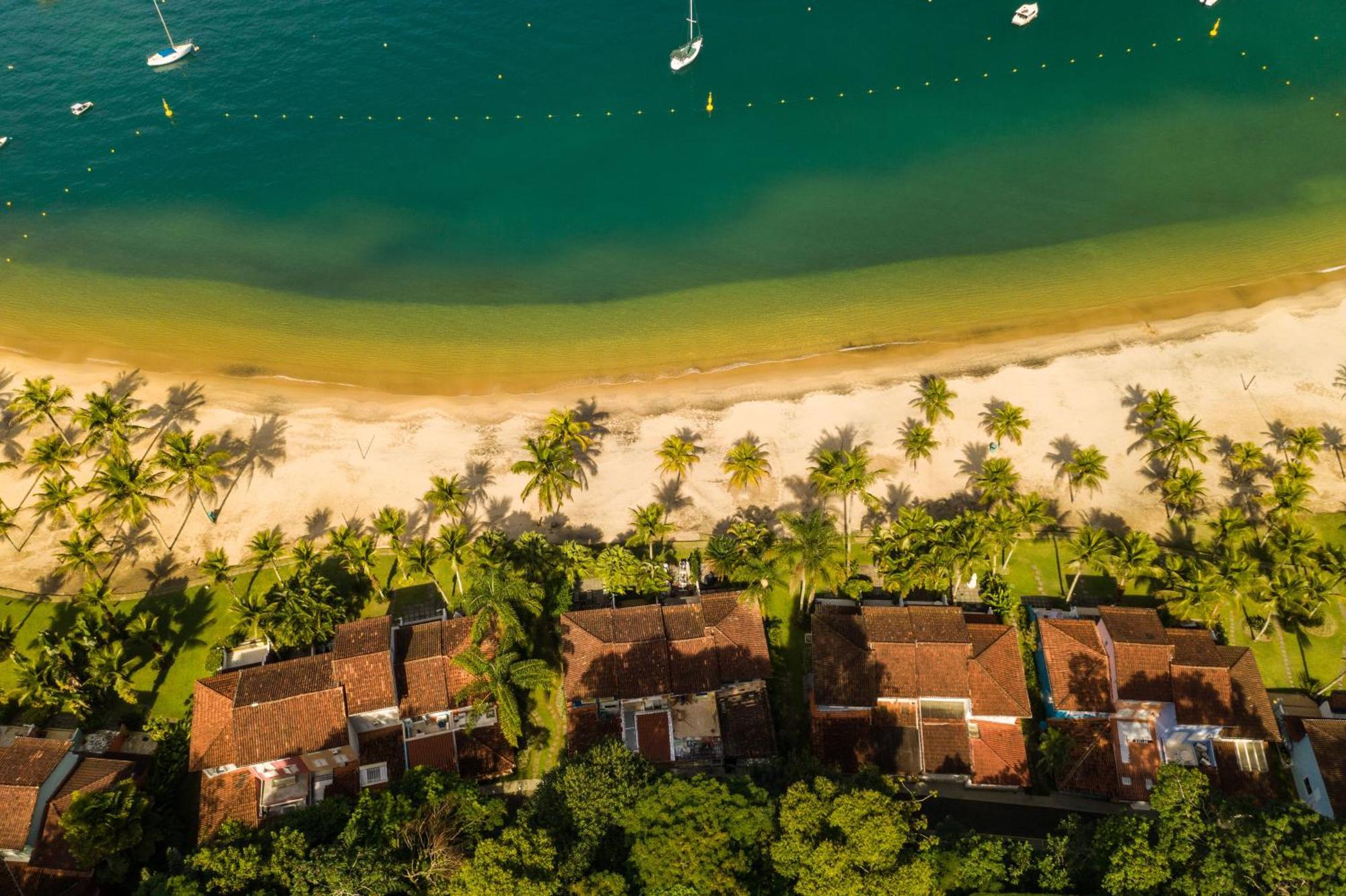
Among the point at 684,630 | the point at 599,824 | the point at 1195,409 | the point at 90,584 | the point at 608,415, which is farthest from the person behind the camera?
the point at 608,415

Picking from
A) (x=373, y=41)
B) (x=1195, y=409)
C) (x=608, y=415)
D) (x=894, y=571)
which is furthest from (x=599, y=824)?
(x=373, y=41)

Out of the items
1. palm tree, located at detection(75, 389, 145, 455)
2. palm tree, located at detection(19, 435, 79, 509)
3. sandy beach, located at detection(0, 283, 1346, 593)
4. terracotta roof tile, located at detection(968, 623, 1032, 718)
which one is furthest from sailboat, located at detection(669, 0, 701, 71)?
terracotta roof tile, located at detection(968, 623, 1032, 718)

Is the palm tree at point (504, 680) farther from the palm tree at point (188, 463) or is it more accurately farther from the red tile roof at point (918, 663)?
the palm tree at point (188, 463)

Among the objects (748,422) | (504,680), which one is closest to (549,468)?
(504,680)

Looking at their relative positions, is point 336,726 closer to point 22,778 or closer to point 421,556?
point 421,556

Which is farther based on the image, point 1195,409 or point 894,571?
point 1195,409

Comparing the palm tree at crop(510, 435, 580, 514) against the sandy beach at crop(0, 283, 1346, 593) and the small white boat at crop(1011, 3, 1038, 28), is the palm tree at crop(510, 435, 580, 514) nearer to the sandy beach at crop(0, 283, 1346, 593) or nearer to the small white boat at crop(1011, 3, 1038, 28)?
the sandy beach at crop(0, 283, 1346, 593)

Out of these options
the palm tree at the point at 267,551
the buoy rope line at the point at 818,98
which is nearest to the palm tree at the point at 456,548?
the palm tree at the point at 267,551

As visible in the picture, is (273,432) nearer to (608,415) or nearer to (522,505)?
(522,505)
